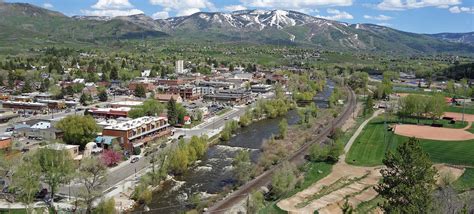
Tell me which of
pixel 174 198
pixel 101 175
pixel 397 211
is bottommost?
pixel 174 198

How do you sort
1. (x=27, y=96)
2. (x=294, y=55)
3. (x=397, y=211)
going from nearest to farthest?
(x=397, y=211)
(x=27, y=96)
(x=294, y=55)

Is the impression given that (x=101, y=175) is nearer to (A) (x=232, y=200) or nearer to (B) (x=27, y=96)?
(A) (x=232, y=200)

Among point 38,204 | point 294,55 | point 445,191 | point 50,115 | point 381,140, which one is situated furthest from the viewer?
point 294,55

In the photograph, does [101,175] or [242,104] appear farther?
[242,104]

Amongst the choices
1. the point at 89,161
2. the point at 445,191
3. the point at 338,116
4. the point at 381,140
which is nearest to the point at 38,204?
the point at 89,161

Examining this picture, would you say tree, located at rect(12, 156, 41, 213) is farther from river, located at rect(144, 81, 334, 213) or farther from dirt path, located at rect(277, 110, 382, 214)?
dirt path, located at rect(277, 110, 382, 214)

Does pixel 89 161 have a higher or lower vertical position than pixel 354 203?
higher

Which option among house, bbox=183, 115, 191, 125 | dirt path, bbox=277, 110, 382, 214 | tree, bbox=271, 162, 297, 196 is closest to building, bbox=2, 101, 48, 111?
house, bbox=183, 115, 191, 125
